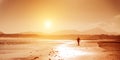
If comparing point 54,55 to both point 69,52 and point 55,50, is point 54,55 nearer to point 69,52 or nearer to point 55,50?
point 55,50

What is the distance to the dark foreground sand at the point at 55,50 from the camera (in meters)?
2.39

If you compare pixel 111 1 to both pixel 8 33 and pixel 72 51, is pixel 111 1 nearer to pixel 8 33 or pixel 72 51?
pixel 72 51

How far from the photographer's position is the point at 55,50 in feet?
Result: 7.95

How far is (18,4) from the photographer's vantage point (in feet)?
8.41

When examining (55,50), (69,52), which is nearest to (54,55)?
(55,50)

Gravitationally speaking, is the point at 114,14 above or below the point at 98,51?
above

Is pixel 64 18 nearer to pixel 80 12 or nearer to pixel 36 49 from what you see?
pixel 80 12

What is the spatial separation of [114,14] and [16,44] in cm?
121

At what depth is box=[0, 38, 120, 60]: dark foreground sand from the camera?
2.39 metres

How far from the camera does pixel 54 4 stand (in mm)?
2551

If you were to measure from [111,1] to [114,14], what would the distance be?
0.56ft

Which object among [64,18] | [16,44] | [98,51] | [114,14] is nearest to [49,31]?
[64,18]

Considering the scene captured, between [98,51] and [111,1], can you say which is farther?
[111,1]

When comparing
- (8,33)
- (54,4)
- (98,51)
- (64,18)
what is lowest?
(98,51)
